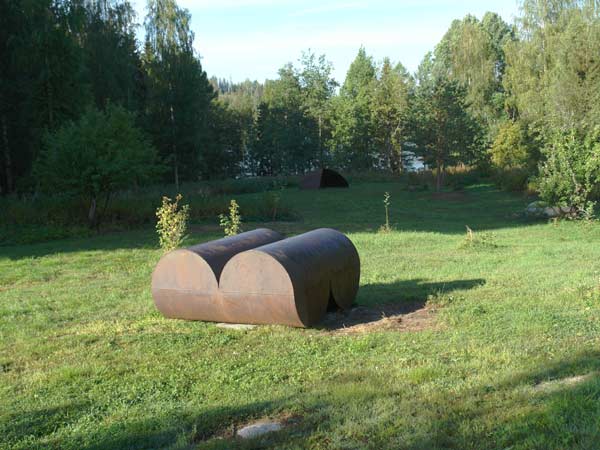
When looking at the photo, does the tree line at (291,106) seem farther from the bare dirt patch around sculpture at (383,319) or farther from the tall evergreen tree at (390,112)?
the bare dirt patch around sculpture at (383,319)

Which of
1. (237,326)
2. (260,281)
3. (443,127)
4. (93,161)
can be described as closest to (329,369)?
(260,281)

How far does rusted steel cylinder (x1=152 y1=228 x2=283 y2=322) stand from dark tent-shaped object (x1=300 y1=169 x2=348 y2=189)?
26625 millimetres

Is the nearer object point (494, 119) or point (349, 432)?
point (349, 432)

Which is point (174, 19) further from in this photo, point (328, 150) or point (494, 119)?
point (494, 119)

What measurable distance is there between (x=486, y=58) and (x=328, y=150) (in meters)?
15.5

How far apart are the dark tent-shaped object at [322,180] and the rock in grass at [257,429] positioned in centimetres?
3003

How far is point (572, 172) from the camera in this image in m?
17.4

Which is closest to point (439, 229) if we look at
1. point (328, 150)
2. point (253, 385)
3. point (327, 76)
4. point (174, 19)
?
point (253, 385)

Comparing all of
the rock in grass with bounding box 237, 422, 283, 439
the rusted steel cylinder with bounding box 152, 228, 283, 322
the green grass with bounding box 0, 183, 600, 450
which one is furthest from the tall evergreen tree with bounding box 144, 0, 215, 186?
the rock in grass with bounding box 237, 422, 283, 439

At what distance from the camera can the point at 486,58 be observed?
52.0m

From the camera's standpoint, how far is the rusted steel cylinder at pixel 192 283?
730 cm

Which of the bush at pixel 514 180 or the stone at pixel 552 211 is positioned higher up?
the bush at pixel 514 180

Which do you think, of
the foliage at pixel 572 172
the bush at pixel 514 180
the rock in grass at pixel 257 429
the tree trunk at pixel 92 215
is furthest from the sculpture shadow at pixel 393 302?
the bush at pixel 514 180

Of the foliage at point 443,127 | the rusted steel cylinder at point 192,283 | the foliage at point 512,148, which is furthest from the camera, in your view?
the foliage at point 512,148
